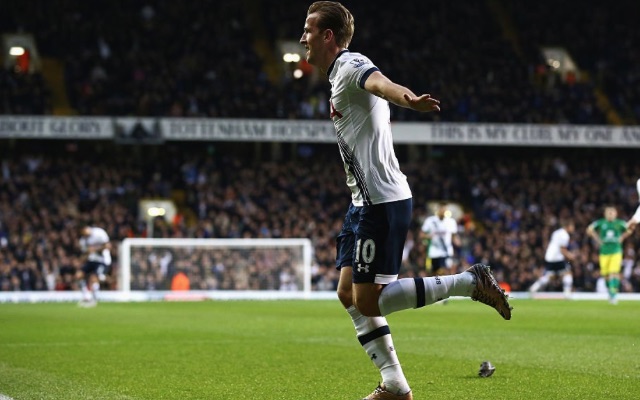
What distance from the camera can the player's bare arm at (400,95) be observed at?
195 inches

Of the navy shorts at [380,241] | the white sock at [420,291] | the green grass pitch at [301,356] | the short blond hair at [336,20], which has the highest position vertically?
the short blond hair at [336,20]

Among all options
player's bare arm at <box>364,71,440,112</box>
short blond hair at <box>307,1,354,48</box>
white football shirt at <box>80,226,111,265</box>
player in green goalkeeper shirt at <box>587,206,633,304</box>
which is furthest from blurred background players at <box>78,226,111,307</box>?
player's bare arm at <box>364,71,440,112</box>

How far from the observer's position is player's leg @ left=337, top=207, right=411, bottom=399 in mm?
6109

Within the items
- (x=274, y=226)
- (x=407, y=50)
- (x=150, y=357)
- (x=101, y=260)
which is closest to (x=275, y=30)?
(x=407, y=50)

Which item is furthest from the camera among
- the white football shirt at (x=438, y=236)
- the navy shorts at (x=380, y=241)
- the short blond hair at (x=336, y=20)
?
the white football shirt at (x=438, y=236)

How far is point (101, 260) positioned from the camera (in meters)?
22.6

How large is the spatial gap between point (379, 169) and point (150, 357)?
518 cm

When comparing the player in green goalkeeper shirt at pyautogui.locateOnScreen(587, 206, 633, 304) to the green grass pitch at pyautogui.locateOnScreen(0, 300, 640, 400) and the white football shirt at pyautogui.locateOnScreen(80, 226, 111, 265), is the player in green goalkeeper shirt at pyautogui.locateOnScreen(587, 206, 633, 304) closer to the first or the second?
the green grass pitch at pyautogui.locateOnScreen(0, 300, 640, 400)

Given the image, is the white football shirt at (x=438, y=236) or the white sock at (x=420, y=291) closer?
the white sock at (x=420, y=291)

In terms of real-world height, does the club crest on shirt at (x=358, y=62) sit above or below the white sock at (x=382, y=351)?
above

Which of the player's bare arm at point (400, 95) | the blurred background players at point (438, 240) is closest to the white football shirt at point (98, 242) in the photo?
the blurred background players at point (438, 240)

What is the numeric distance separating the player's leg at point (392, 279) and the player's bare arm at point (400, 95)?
762 millimetres

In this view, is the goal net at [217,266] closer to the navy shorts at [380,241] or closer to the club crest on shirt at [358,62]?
the navy shorts at [380,241]

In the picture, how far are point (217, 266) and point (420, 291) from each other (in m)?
21.7
